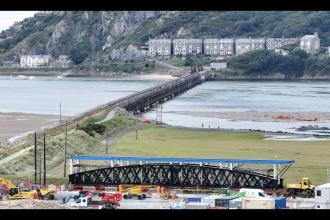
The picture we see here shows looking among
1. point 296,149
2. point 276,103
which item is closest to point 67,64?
point 276,103

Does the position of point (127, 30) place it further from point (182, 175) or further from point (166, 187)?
point (166, 187)

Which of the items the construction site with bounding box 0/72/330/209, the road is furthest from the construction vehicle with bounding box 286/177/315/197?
the road

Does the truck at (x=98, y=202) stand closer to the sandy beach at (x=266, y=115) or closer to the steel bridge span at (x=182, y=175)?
the steel bridge span at (x=182, y=175)

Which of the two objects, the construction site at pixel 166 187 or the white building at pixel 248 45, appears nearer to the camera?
the construction site at pixel 166 187

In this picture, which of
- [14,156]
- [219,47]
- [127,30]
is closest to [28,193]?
[14,156]

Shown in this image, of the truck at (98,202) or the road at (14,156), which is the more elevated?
the truck at (98,202)

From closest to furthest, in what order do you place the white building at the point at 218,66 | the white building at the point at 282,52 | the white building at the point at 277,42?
the white building at the point at 218,66 < the white building at the point at 282,52 < the white building at the point at 277,42

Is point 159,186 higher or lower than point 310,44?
lower

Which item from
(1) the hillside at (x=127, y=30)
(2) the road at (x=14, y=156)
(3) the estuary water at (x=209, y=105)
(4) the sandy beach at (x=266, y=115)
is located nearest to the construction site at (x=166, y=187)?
(2) the road at (x=14, y=156)
